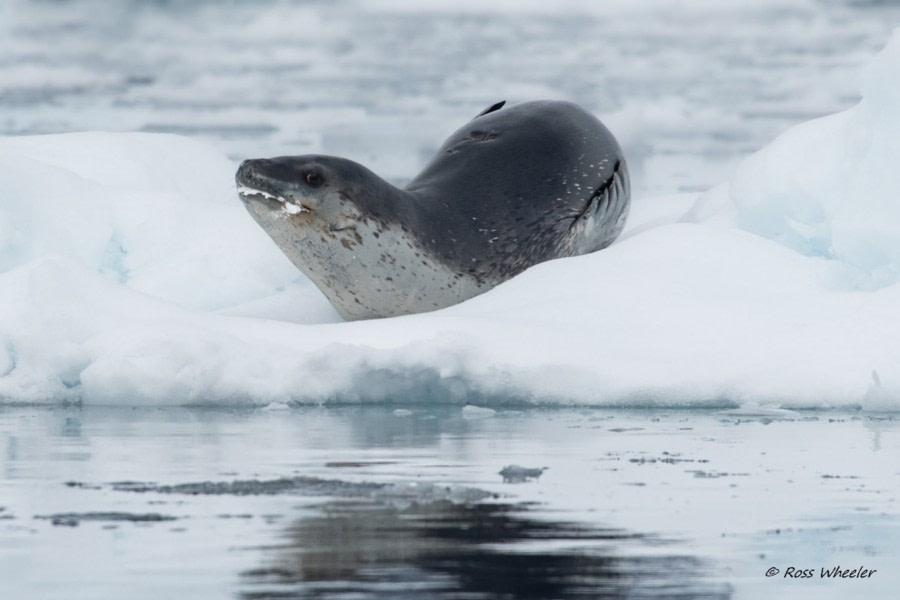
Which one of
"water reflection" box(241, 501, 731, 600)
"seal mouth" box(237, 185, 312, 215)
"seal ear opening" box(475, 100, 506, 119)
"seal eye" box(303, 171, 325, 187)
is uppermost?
"seal ear opening" box(475, 100, 506, 119)

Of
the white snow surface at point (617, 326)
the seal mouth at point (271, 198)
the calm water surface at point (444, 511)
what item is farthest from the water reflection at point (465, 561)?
the seal mouth at point (271, 198)

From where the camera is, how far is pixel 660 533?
181 inches

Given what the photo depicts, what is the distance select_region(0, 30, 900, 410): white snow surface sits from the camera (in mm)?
9398

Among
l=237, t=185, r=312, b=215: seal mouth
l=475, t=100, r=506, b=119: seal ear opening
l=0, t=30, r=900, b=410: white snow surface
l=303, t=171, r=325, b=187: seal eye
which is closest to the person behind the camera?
l=0, t=30, r=900, b=410: white snow surface

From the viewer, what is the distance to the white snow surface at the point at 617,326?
940 centimetres

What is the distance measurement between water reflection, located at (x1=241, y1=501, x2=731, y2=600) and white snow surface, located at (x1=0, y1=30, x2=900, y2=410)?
4.49 metres

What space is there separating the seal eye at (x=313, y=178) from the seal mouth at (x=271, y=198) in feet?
0.59

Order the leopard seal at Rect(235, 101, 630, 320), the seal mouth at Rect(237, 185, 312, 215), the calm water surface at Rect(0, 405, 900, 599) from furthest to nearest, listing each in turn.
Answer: the leopard seal at Rect(235, 101, 630, 320), the seal mouth at Rect(237, 185, 312, 215), the calm water surface at Rect(0, 405, 900, 599)

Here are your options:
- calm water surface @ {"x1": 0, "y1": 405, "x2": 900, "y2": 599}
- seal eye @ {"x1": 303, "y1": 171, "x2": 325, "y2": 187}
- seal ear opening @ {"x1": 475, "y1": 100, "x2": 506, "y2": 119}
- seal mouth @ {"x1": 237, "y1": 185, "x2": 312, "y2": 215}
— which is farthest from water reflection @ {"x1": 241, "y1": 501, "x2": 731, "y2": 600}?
seal ear opening @ {"x1": 475, "y1": 100, "x2": 506, "y2": 119}

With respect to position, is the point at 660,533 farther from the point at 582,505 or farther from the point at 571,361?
the point at 571,361

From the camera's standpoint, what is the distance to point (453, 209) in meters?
12.3

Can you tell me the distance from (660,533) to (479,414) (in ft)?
14.9

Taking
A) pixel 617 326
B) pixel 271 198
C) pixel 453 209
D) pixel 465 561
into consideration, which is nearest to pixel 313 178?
pixel 271 198

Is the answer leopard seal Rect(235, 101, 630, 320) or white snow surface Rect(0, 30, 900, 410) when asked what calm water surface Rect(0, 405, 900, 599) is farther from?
leopard seal Rect(235, 101, 630, 320)
